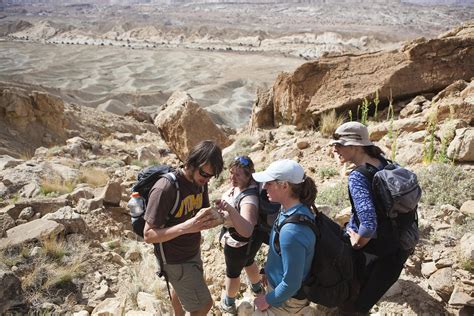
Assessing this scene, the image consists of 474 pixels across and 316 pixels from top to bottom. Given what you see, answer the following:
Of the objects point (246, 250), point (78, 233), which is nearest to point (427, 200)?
point (246, 250)

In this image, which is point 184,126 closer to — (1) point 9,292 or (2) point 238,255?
(1) point 9,292

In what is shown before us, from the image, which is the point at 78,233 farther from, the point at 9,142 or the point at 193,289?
the point at 9,142

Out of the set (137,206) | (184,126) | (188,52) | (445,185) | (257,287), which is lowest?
(188,52)

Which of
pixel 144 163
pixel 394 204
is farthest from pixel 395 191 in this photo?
pixel 144 163

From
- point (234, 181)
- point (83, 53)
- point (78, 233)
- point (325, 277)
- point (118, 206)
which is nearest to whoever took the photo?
point (325, 277)

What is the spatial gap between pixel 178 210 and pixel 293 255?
0.87 metres

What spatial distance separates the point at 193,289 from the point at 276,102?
6.29m

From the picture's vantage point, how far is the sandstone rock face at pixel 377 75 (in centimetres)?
688

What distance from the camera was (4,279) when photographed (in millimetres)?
3391

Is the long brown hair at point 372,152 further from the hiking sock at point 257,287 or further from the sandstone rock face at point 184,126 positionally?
the sandstone rock face at point 184,126

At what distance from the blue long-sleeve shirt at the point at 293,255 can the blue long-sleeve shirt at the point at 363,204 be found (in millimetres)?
320

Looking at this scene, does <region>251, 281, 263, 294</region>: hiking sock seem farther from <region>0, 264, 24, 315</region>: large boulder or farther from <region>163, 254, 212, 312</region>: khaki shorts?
<region>0, 264, 24, 315</region>: large boulder

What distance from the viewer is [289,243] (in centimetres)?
217

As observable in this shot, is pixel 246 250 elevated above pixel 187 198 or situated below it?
below
